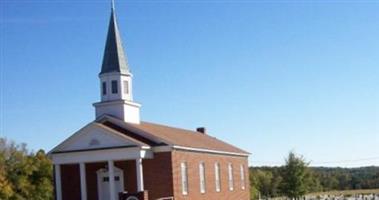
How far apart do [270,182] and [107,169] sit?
64705 mm

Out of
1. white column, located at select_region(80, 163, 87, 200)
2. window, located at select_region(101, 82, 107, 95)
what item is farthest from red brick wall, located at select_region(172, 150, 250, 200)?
window, located at select_region(101, 82, 107, 95)

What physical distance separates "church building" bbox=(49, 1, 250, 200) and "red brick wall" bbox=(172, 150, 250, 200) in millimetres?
60

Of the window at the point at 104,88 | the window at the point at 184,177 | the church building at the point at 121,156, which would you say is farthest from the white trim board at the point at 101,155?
the window at the point at 104,88

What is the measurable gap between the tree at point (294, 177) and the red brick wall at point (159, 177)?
32042 mm

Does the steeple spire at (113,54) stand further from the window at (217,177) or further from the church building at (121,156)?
the window at (217,177)

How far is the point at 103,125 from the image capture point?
38031mm

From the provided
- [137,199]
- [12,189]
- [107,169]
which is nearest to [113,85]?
[107,169]

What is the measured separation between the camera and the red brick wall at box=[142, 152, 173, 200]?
37281mm

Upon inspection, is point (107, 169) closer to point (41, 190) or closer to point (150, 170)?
point (150, 170)

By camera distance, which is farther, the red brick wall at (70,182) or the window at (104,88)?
the window at (104,88)

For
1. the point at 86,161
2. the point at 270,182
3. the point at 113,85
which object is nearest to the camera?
the point at 86,161

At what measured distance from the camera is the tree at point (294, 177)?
220ft

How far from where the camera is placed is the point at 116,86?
133ft

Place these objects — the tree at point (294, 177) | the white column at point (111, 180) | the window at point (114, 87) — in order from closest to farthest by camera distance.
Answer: the white column at point (111, 180)
the window at point (114, 87)
the tree at point (294, 177)
